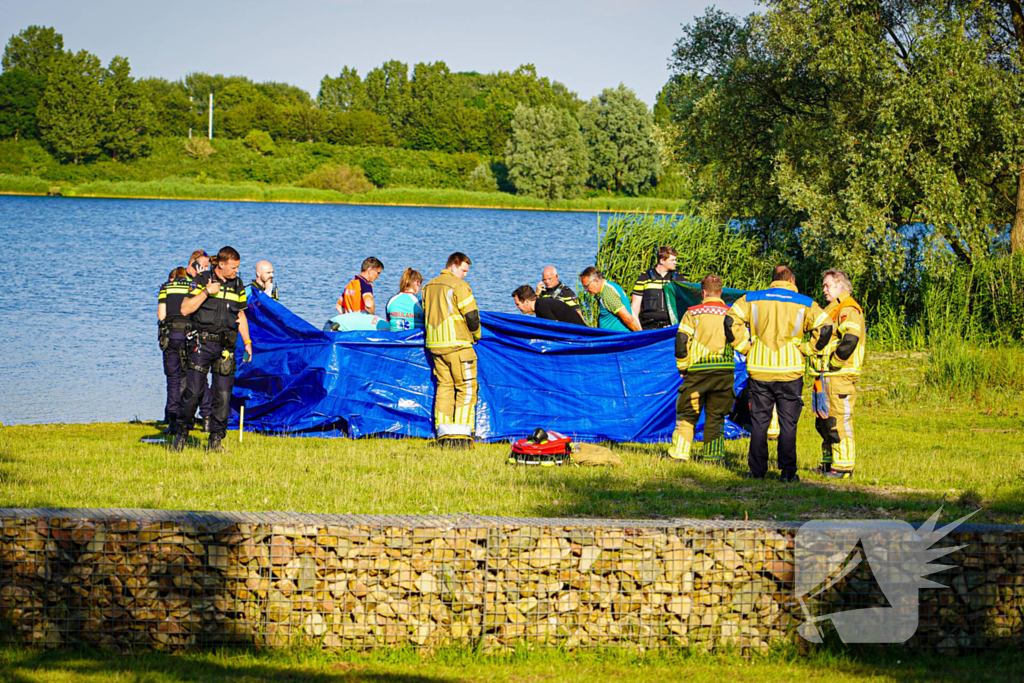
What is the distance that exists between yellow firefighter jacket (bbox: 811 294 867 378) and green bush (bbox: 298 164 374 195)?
75.2 meters

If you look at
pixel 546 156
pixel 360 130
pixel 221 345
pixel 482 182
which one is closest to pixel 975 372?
pixel 221 345

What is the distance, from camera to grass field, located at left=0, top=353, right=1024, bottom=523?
7.27 metres

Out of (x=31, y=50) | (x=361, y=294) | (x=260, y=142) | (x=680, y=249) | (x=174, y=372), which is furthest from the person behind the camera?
(x=31, y=50)

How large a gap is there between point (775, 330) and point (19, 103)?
95.6 m

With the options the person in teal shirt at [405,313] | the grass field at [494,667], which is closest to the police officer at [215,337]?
the person in teal shirt at [405,313]

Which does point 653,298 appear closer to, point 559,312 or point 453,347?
point 559,312

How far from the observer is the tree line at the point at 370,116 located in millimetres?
79500

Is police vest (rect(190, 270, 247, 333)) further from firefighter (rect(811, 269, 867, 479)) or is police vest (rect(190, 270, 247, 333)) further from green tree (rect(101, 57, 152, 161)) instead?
green tree (rect(101, 57, 152, 161))

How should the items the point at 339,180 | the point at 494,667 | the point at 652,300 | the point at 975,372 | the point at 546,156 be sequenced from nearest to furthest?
the point at 494,667, the point at 652,300, the point at 975,372, the point at 546,156, the point at 339,180

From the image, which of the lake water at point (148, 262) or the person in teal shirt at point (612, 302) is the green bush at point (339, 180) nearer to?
the lake water at point (148, 262)

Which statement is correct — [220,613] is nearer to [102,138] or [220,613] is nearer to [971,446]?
[971,446]

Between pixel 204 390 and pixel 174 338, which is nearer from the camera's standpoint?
pixel 204 390

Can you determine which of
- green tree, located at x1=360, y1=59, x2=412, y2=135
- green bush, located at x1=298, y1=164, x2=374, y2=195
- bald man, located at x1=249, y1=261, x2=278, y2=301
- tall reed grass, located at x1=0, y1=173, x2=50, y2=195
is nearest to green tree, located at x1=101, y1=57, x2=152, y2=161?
tall reed grass, located at x1=0, y1=173, x2=50, y2=195

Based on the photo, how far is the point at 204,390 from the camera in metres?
9.48
